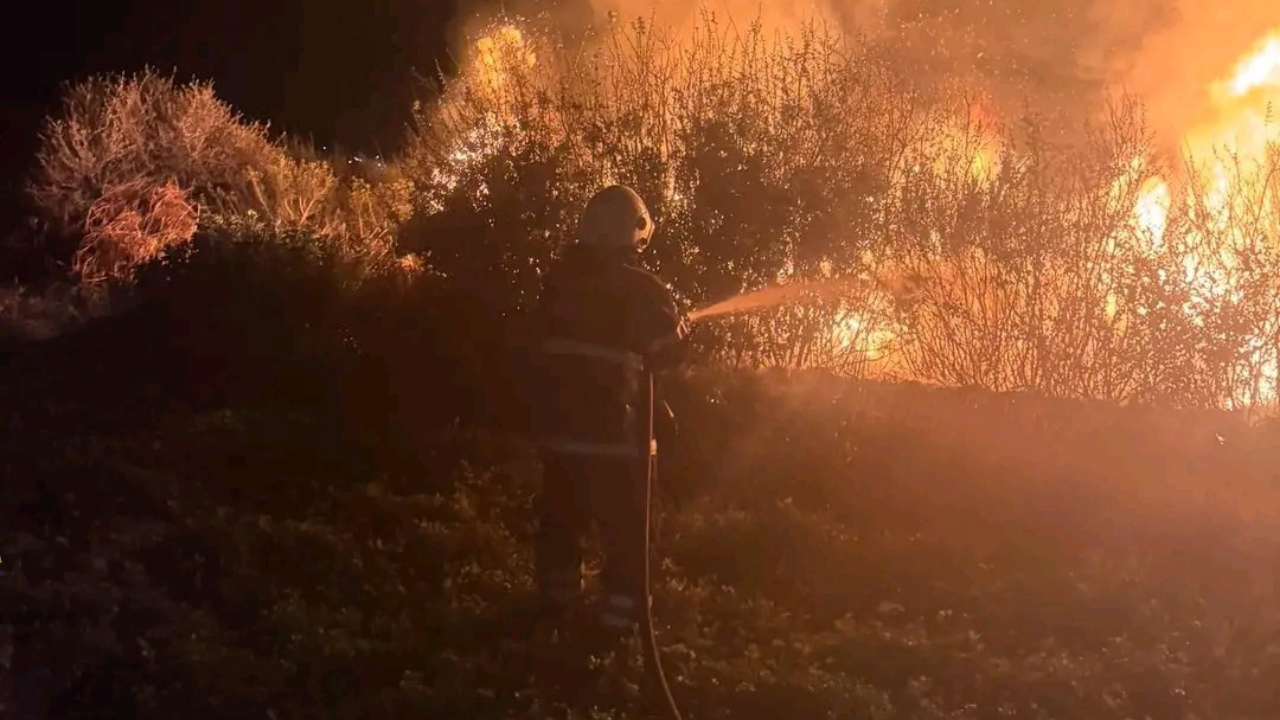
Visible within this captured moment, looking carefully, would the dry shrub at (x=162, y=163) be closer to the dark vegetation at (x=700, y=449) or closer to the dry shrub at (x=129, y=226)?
the dry shrub at (x=129, y=226)

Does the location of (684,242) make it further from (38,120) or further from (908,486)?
(38,120)

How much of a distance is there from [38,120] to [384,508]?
19592 mm

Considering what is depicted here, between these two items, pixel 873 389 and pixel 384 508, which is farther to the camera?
pixel 873 389

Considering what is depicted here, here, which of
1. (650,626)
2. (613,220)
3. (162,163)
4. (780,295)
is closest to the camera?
(650,626)

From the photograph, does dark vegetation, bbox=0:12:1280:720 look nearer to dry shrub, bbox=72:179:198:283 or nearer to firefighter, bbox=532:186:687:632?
firefighter, bbox=532:186:687:632

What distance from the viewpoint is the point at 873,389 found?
9789 mm

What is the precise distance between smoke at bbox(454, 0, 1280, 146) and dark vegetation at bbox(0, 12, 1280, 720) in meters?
1.24

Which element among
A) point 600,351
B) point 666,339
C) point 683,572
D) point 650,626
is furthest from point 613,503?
point 683,572

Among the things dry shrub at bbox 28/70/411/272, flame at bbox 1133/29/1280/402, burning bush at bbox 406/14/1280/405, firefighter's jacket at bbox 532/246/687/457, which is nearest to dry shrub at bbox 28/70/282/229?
dry shrub at bbox 28/70/411/272

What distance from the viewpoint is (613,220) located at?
5.29m

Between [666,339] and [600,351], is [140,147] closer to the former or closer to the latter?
[600,351]

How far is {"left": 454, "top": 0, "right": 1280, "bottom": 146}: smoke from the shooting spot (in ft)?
39.2

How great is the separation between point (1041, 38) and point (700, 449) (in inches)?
478

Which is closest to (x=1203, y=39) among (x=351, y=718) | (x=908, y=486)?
(x=908, y=486)
